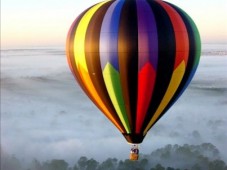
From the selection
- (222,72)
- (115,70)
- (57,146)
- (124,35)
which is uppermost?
(124,35)

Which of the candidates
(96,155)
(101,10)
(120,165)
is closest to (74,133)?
(96,155)

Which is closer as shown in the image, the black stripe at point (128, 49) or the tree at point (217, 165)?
the black stripe at point (128, 49)

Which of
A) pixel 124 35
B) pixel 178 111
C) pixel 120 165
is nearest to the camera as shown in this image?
pixel 124 35

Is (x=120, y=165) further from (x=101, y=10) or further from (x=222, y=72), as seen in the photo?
(x=101, y=10)

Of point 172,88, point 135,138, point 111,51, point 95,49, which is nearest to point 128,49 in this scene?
point 111,51

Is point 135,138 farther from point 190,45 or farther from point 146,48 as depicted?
point 190,45

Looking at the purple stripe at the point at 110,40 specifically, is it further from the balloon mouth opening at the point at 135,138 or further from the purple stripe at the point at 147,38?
the balloon mouth opening at the point at 135,138

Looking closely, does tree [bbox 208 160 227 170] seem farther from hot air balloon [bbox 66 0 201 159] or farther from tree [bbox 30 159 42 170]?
hot air balloon [bbox 66 0 201 159]

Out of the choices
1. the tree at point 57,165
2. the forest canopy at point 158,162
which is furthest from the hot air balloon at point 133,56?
the tree at point 57,165

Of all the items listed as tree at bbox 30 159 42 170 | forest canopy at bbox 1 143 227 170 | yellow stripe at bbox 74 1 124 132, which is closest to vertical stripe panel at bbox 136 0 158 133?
yellow stripe at bbox 74 1 124 132
